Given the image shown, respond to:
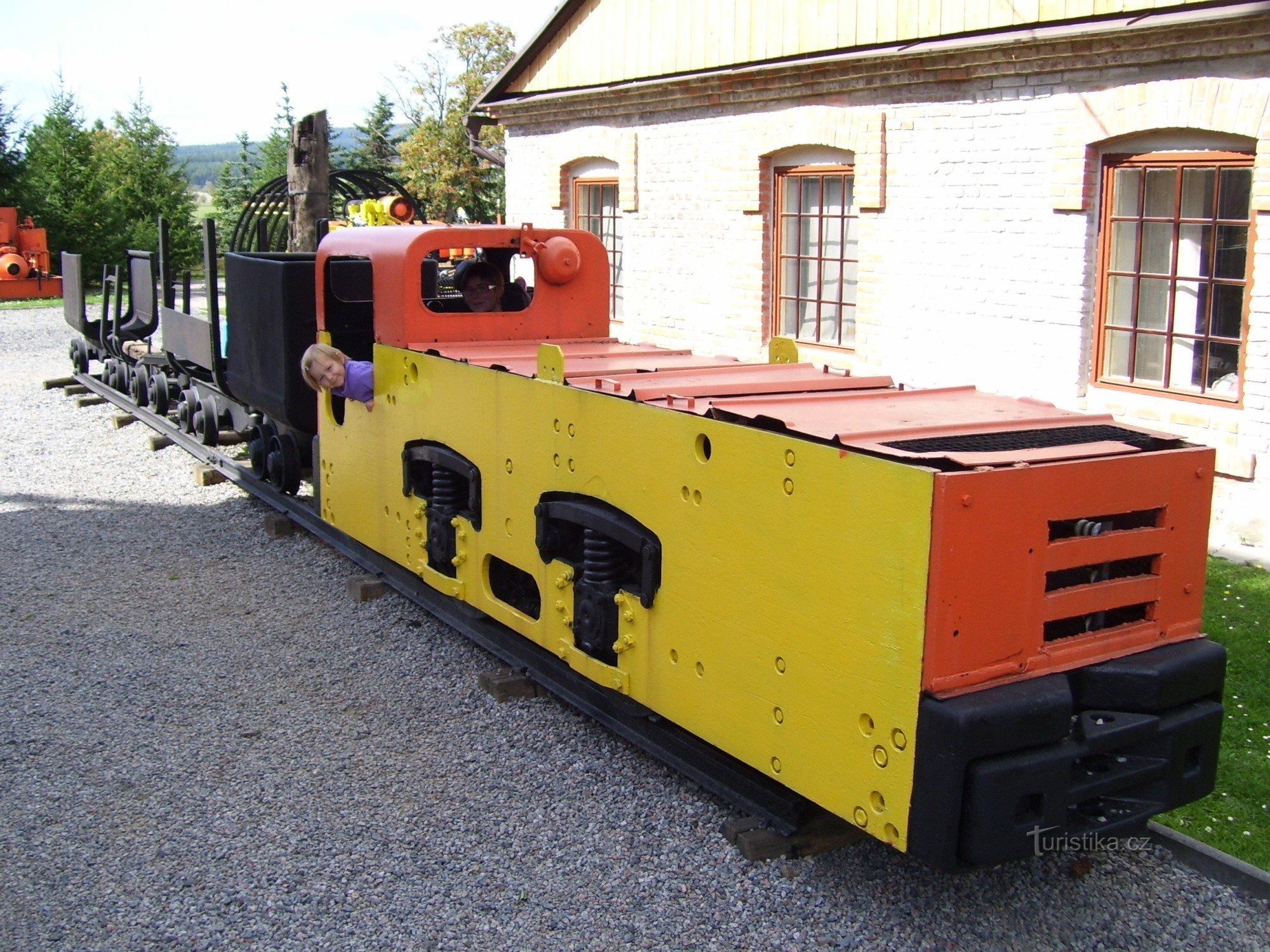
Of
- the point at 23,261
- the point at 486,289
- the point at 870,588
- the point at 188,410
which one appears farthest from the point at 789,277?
the point at 23,261

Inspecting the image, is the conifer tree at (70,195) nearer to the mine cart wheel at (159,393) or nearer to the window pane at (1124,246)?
the mine cart wheel at (159,393)

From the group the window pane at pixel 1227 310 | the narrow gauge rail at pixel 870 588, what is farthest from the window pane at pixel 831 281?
the narrow gauge rail at pixel 870 588

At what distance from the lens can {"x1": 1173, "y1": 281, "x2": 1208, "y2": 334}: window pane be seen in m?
7.91

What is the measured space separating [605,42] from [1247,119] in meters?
7.16

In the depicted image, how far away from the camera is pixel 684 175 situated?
465 inches

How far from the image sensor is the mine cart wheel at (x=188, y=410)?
1112cm

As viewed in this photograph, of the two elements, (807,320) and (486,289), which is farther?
(807,320)

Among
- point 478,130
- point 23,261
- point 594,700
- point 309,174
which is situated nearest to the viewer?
point 594,700

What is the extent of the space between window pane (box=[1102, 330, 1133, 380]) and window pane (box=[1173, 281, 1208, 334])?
0.35 meters

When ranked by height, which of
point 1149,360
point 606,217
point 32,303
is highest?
point 606,217

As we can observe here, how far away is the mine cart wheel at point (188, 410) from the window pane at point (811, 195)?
18.3 feet

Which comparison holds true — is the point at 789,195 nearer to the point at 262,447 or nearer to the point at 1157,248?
the point at 1157,248

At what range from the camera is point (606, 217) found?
1364 centimetres

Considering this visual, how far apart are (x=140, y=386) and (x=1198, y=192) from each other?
9976 millimetres
